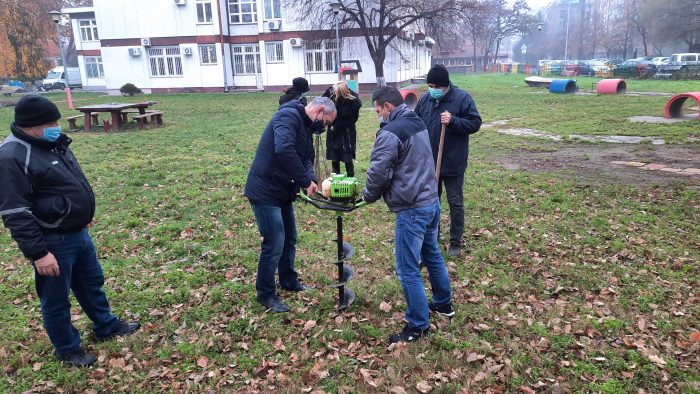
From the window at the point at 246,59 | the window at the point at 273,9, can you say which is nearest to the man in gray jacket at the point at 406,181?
the window at the point at 273,9

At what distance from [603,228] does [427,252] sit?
3.43m

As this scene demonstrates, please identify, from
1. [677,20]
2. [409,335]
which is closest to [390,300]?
[409,335]

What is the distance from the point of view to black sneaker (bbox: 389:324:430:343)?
3941 mm

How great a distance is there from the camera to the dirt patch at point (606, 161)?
8.27 m

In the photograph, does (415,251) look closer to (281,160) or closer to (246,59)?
(281,160)

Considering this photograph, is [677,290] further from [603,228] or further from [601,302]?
[603,228]

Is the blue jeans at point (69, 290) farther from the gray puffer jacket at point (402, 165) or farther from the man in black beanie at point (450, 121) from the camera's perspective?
the man in black beanie at point (450, 121)

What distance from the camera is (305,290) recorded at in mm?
4910

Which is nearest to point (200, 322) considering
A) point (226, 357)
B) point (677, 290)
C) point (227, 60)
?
point (226, 357)

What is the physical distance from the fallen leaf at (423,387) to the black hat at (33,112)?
10.5ft

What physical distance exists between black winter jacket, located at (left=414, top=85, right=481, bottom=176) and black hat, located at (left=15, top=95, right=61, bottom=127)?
132 inches

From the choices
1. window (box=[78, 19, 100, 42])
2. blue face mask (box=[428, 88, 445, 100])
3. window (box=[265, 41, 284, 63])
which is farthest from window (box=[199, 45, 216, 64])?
blue face mask (box=[428, 88, 445, 100])

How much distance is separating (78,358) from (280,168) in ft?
7.16

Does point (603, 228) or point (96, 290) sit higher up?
point (96, 290)
